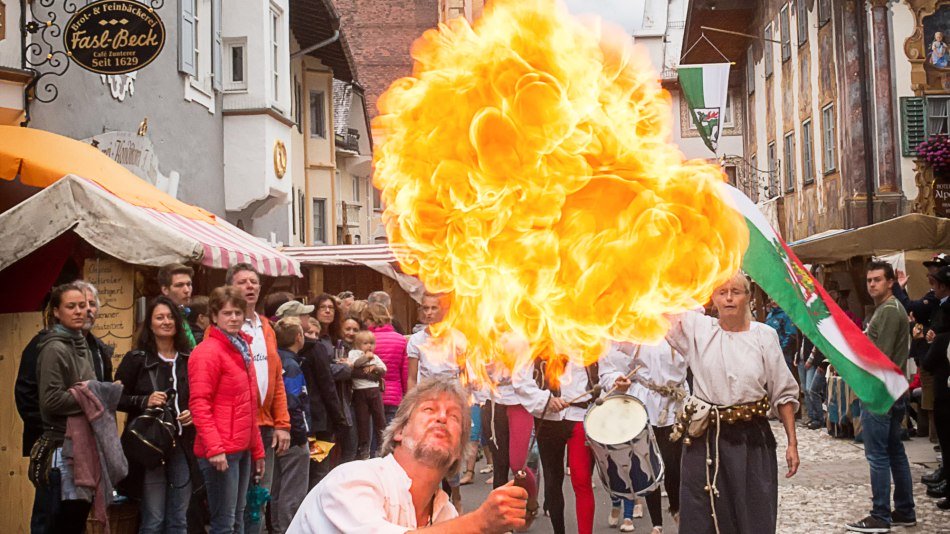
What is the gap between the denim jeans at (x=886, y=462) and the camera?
8750mm

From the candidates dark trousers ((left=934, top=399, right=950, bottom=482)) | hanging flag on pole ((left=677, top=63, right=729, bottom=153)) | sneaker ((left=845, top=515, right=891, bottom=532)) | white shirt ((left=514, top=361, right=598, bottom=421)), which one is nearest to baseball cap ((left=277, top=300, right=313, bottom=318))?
white shirt ((left=514, top=361, right=598, bottom=421))

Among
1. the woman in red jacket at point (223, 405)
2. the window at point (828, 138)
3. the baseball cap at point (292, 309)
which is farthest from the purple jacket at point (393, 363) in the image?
the window at point (828, 138)

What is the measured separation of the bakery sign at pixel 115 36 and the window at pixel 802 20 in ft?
60.0

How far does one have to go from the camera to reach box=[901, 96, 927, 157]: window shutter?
67.7 feet

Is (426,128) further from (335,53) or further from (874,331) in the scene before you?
(335,53)

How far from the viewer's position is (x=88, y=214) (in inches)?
326

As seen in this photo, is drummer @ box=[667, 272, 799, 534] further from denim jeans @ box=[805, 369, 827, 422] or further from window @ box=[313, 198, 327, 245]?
window @ box=[313, 198, 327, 245]

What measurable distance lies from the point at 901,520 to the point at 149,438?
6189 millimetres

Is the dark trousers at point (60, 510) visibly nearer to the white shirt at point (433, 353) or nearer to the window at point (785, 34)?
the white shirt at point (433, 353)

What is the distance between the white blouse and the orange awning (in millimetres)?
5805

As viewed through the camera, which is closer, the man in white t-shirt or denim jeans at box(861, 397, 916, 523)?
denim jeans at box(861, 397, 916, 523)

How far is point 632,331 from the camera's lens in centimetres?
570

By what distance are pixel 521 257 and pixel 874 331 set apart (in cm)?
555

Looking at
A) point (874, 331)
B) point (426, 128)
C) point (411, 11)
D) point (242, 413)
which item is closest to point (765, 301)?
point (874, 331)
